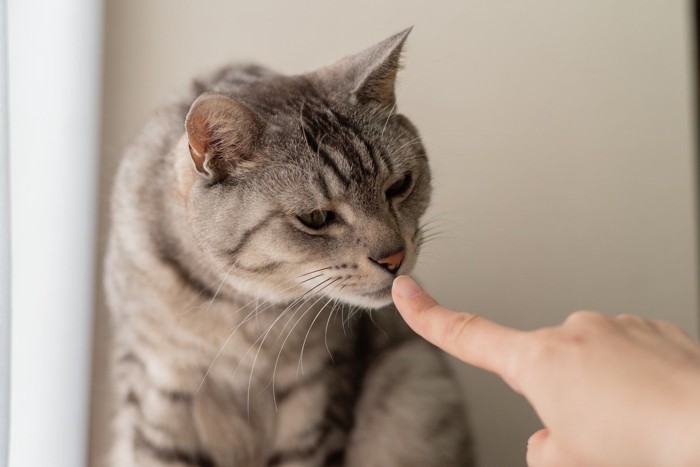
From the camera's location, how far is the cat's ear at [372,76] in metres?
0.97

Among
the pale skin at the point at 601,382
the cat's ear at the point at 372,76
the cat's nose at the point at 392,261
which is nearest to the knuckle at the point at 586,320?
the pale skin at the point at 601,382

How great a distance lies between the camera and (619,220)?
140cm

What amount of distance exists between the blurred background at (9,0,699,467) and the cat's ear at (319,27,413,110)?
0.22 m

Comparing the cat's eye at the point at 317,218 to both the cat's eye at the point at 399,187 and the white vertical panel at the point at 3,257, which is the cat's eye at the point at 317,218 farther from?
the white vertical panel at the point at 3,257

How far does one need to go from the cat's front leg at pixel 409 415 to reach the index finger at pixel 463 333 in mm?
441

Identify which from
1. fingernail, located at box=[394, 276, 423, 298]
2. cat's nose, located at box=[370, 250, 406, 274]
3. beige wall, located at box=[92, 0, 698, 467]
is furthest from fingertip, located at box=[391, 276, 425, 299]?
beige wall, located at box=[92, 0, 698, 467]

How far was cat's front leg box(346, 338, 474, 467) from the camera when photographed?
114 centimetres

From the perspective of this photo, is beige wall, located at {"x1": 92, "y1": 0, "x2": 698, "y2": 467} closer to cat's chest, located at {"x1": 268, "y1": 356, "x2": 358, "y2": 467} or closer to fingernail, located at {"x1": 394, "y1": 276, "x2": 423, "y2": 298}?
cat's chest, located at {"x1": 268, "y1": 356, "x2": 358, "y2": 467}

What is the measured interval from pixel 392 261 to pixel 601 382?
391 mm

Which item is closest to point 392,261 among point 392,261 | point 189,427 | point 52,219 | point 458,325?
point 392,261

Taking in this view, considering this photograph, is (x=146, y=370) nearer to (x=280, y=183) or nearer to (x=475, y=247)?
(x=280, y=183)

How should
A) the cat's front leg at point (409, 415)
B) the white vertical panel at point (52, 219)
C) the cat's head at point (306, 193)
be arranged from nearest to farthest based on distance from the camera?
the cat's head at point (306, 193) → the white vertical panel at point (52, 219) → the cat's front leg at point (409, 415)

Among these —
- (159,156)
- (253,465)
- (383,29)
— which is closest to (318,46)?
(383,29)

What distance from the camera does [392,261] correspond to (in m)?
0.93
